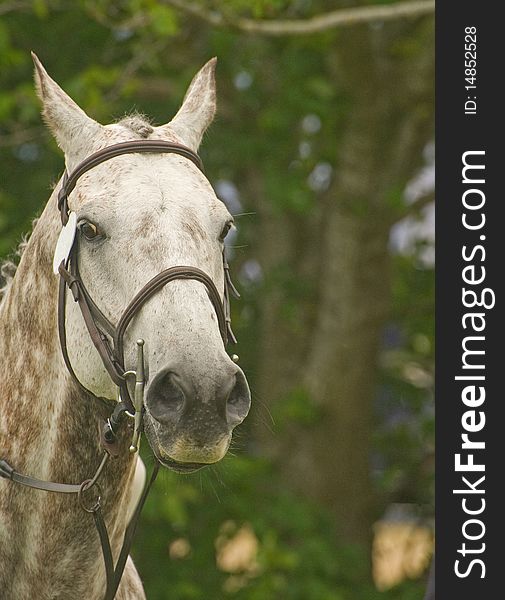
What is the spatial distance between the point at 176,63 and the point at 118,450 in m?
6.25

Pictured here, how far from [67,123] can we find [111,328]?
2.29 feet

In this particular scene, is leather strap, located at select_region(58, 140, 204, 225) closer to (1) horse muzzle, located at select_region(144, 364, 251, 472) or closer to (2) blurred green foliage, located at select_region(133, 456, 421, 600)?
(1) horse muzzle, located at select_region(144, 364, 251, 472)

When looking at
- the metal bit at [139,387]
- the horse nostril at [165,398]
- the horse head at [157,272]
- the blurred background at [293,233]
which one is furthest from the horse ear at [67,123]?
the blurred background at [293,233]

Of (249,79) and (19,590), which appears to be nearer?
(19,590)

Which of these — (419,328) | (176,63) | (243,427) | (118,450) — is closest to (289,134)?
(176,63)

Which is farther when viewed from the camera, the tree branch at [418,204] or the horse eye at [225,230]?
the tree branch at [418,204]

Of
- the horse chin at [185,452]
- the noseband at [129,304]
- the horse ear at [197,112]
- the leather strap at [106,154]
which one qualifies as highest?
the horse ear at [197,112]

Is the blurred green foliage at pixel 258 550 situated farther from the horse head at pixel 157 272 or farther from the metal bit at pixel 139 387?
the metal bit at pixel 139 387

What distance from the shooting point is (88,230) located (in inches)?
114

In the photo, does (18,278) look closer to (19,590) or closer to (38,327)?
(38,327)

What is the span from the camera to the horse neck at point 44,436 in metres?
3.02

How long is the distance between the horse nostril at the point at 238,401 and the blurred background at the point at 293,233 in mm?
4300

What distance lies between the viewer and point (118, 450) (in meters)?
2.95

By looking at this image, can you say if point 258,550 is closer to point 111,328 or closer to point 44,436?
point 44,436
